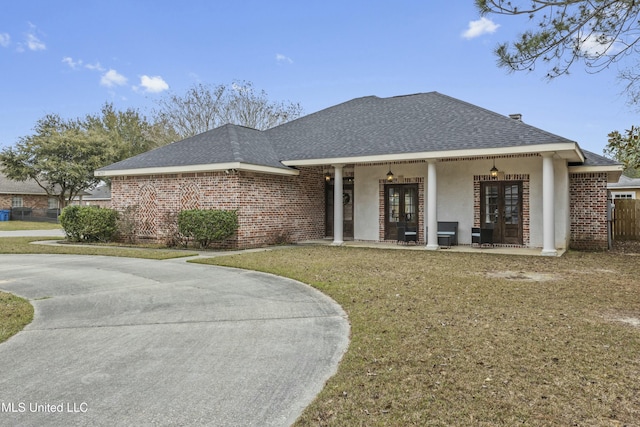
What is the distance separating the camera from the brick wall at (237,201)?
42.7 ft

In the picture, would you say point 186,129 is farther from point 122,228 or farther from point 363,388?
point 363,388

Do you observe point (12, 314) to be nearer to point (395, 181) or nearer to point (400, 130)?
A: point (395, 181)

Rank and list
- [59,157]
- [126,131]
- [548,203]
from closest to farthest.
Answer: [548,203], [59,157], [126,131]

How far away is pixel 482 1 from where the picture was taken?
18.4 feet

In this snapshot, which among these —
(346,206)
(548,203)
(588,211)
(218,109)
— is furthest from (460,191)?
(218,109)

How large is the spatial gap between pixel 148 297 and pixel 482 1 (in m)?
6.37

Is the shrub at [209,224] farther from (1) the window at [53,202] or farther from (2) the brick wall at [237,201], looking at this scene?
(1) the window at [53,202]

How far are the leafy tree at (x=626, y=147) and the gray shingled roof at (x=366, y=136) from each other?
6156 mm

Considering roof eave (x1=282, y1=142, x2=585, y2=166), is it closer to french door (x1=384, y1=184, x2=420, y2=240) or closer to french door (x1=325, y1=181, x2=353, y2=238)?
french door (x1=384, y1=184, x2=420, y2=240)

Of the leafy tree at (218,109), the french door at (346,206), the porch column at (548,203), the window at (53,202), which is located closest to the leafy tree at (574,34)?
the porch column at (548,203)

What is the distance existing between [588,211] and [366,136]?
7.61m

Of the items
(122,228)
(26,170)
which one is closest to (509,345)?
(122,228)

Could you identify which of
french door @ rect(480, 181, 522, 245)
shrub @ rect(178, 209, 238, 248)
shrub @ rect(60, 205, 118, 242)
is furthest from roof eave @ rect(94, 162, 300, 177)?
french door @ rect(480, 181, 522, 245)

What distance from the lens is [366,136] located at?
48.6 ft
